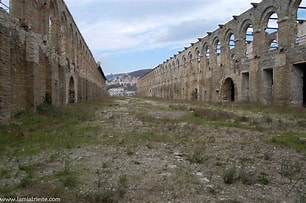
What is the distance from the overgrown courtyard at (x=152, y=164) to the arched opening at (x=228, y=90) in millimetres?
18774

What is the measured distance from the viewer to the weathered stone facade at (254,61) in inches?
722

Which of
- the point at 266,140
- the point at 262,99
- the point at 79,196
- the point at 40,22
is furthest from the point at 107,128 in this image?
the point at 262,99

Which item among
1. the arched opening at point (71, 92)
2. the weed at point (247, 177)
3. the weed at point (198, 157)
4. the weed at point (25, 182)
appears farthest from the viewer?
the arched opening at point (71, 92)

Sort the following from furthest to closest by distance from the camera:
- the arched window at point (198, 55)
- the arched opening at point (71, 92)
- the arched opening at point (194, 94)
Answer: the arched opening at point (194, 94) < the arched window at point (198, 55) < the arched opening at point (71, 92)

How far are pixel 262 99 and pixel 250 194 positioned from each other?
1864cm

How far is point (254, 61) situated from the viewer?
22.2 metres

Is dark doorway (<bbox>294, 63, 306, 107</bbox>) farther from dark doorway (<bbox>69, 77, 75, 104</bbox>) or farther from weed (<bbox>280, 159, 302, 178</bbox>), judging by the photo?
dark doorway (<bbox>69, 77, 75, 104</bbox>)

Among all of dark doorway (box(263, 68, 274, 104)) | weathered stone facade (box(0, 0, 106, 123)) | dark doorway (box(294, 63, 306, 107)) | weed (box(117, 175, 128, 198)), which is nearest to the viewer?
weed (box(117, 175, 128, 198))

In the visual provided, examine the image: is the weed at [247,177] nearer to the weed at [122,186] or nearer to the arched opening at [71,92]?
the weed at [122,186]

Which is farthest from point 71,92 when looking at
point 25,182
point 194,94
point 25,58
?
point 25,182

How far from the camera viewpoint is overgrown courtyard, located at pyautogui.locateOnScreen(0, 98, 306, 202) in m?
4.00

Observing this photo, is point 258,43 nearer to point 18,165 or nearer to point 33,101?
point 33,101

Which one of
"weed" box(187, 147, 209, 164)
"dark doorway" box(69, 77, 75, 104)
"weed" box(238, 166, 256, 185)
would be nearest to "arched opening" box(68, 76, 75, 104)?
"dark doorway" box(69, 77, 75, 104)

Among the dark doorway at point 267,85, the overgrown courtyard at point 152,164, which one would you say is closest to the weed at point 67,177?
the overgrown courtyard at point 152,164
